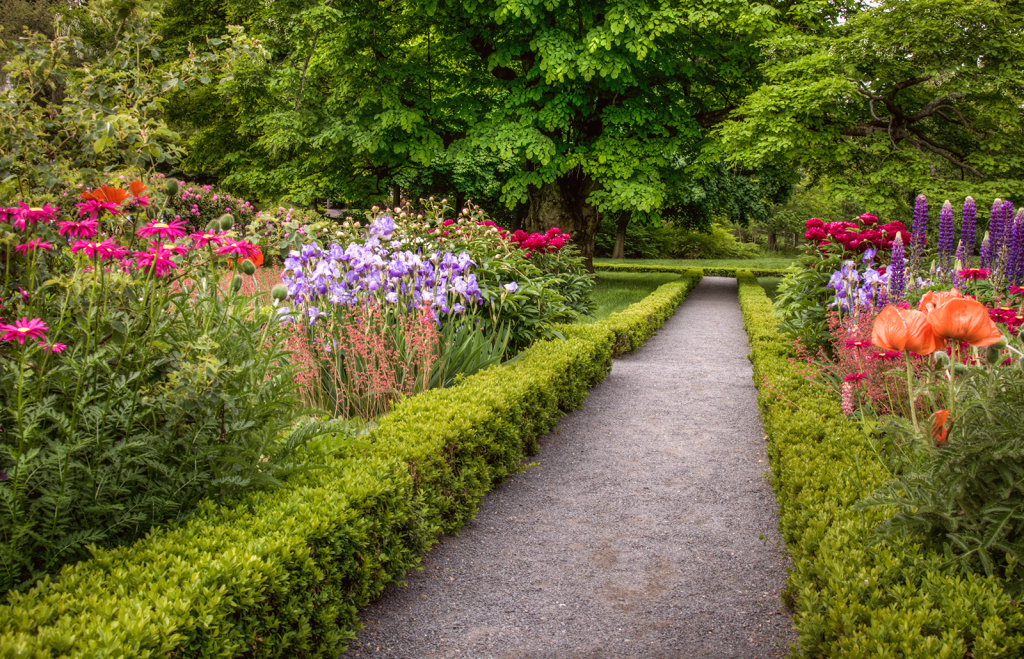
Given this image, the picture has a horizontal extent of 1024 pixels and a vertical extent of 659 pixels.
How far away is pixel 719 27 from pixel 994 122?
18.6ft

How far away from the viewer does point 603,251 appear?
121 ft

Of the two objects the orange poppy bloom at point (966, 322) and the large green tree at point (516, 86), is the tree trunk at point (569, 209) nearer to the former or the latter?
the large green tree at point (516, 86)

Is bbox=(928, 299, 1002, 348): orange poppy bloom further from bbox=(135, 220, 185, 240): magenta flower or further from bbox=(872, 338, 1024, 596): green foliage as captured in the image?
bbox=(135, 220, 185, 240): magenta flower

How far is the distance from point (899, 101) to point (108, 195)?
15.5 meters

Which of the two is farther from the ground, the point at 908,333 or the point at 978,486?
the point at 908,333

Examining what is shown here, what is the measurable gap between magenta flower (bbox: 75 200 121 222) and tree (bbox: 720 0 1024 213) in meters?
12.0

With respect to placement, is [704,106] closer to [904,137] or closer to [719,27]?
[719,27]

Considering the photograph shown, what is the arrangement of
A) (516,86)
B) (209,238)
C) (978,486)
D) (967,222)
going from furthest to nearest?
(516,86), (967,222), (209,238), (978,486)

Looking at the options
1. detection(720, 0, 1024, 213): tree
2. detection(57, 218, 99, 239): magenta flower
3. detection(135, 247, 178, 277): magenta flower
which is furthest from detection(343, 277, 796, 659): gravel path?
detection(720, 0, 1024, 213): tree

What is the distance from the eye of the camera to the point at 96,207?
7.47 feet

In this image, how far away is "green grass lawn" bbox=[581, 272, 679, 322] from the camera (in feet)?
42.6

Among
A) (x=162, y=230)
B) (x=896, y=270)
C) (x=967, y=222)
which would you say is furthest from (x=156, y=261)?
(x=967, y=222)

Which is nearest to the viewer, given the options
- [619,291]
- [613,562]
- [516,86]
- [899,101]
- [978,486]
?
[978,486]

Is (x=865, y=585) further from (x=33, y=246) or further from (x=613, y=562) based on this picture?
(x=33, y=246)
